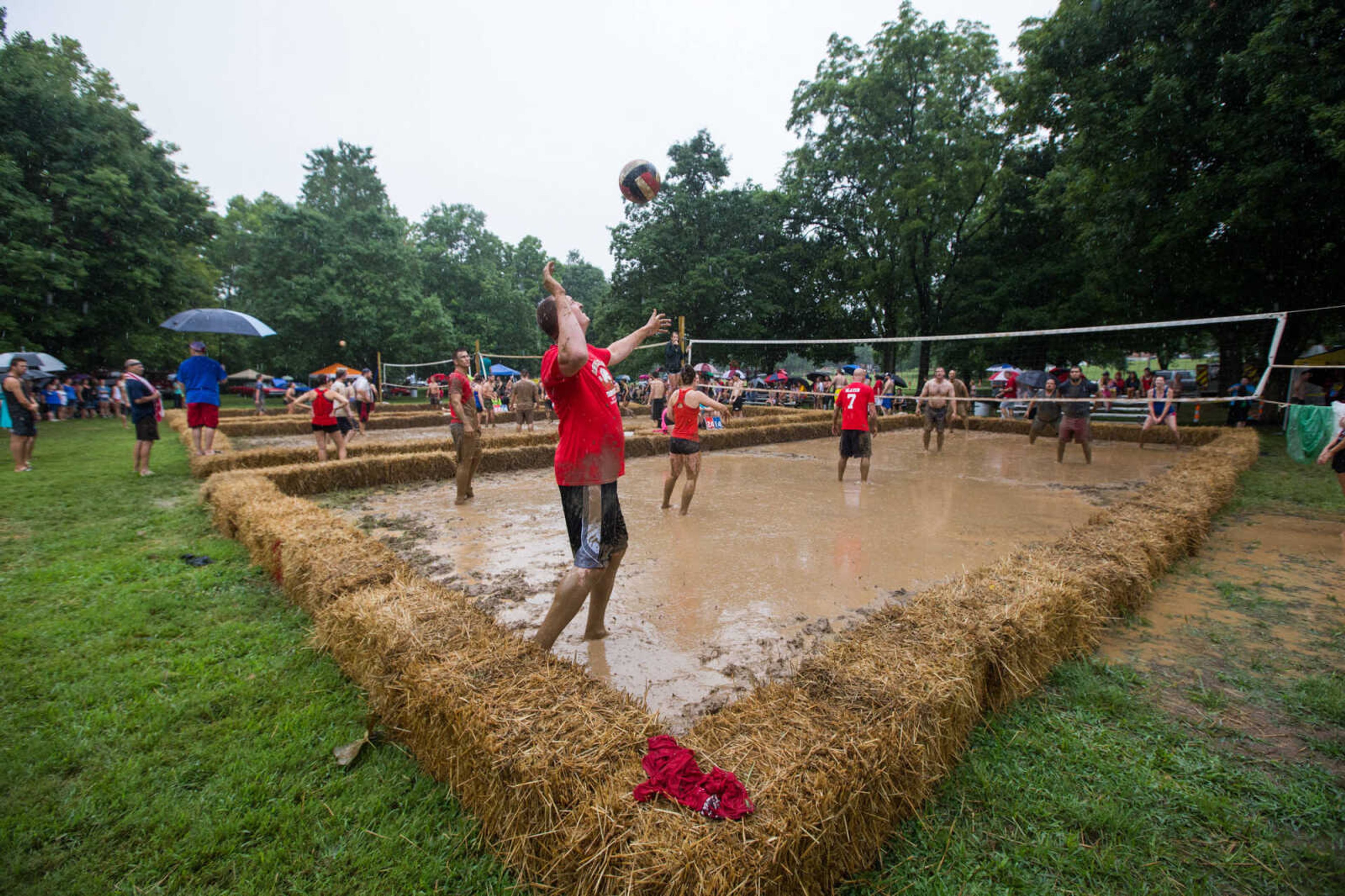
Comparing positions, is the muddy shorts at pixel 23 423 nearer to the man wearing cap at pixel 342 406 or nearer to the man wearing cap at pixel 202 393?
the man wearing cap at pixel 202 393

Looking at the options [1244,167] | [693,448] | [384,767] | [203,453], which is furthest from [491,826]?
[1244,167]

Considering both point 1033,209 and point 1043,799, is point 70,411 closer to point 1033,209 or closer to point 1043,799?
point 1043,799

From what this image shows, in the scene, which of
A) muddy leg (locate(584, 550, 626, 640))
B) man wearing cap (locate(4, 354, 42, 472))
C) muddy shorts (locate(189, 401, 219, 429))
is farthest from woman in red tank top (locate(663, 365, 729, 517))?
man wearing cap (locate(4, 354, 42, 472))

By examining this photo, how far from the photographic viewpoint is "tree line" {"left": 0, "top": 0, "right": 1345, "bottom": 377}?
14.1 m

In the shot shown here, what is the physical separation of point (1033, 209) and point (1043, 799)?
2892 centimetres

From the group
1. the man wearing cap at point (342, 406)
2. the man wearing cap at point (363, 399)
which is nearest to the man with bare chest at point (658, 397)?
the man wearing cap at point (363, 399)

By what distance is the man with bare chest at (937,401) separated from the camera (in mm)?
13242

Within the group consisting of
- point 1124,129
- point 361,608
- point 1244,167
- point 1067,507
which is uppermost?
point 1124,129

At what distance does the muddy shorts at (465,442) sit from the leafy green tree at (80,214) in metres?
22.3

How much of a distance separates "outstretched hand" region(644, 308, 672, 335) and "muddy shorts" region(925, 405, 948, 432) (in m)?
11.0

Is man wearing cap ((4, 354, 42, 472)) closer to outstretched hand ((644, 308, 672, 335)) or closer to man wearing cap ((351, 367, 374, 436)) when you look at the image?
man wearing cap ((351, 367, 374, 436))

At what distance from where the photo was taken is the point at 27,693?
3.01 m

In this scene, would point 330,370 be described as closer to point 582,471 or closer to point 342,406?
point 342,406

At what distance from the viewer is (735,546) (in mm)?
6152
